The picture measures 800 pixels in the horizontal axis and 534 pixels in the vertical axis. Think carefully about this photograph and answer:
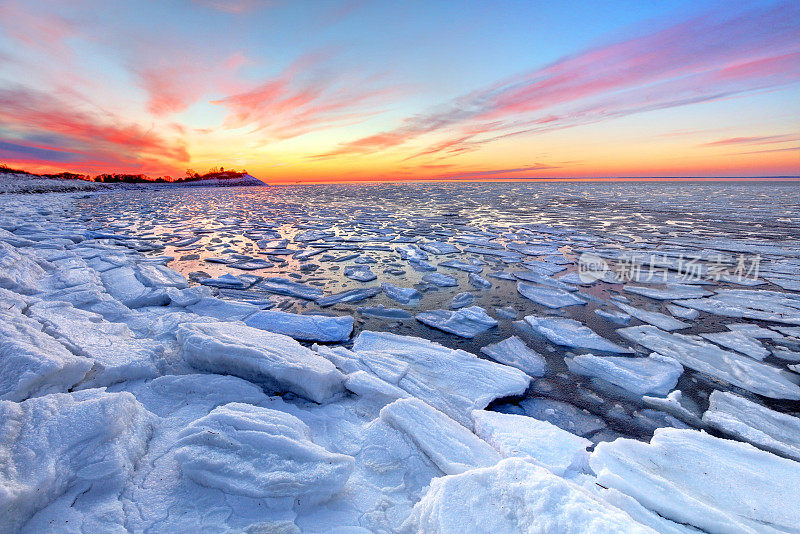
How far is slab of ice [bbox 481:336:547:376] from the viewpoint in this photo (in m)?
2.33

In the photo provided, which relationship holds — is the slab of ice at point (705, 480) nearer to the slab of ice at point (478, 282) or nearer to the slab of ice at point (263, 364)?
the slab of ice at point (263, 364)

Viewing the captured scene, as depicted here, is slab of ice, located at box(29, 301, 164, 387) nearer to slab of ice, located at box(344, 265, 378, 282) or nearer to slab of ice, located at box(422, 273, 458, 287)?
slab of ice, located at box(344, 265, 378, 282)

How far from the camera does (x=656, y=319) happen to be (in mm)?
3076

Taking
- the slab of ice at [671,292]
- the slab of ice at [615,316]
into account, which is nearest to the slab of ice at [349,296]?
the slab of ice at [615,316]

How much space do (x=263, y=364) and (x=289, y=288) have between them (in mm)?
2038

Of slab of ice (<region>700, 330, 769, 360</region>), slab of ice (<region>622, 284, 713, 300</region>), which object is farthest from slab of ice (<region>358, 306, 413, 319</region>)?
slab of ice (<region>622, 284, 713, 300</region>)

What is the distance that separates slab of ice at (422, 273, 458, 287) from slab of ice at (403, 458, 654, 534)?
302 centimetres

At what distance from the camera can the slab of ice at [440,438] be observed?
1.38 metres

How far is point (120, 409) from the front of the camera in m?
1.29

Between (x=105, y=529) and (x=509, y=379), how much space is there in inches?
77.0

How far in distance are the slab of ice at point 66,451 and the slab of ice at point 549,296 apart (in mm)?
3423

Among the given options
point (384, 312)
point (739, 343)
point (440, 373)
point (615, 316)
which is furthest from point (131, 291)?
point (739, 343)

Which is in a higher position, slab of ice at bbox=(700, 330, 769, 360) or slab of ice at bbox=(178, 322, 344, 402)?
slab of ice at bbox=(178, 322, 344, 402)

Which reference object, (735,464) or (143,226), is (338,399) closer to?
(735,464)
